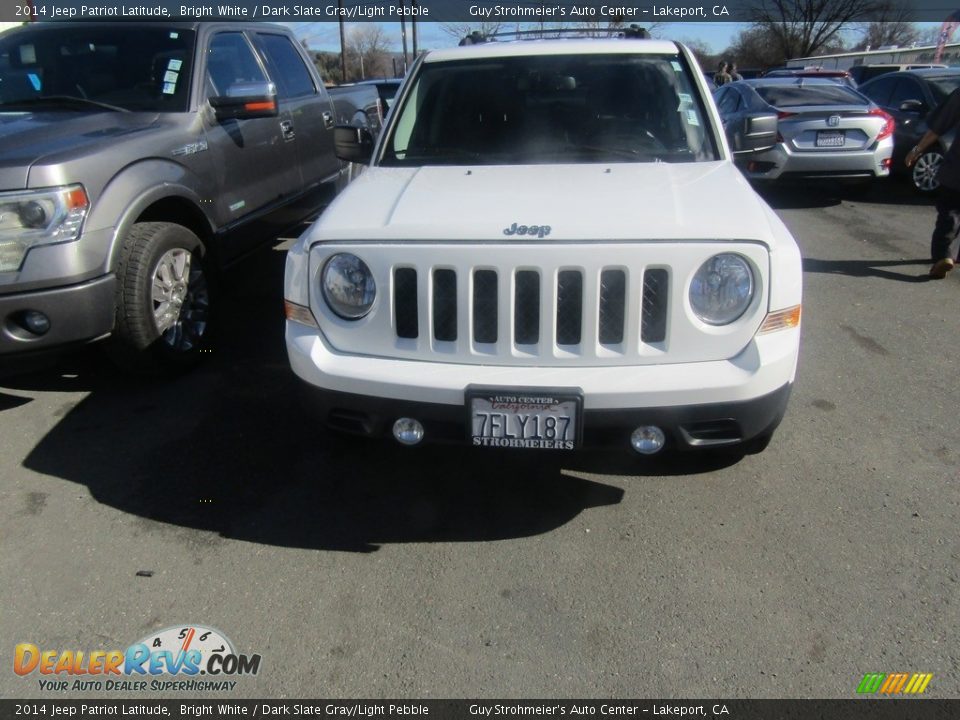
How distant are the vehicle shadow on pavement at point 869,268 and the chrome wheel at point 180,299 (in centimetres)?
503

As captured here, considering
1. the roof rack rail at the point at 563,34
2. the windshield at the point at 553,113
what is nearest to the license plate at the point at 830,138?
the roof rack rail at the point at 563,34

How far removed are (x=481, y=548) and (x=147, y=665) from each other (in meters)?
1.21

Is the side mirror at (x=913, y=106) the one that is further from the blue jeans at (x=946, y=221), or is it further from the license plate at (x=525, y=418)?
the license plate at (x=525, y=418)

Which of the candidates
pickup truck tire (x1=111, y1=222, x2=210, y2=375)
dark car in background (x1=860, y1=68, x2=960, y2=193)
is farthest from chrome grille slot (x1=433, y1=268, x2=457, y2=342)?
dark car in background (x1=860, y1=68, x2=960, y2=193)

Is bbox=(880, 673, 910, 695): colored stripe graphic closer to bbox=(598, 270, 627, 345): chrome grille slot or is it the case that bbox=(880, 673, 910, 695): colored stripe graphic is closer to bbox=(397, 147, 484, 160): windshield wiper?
bbox=(598, 270, 627, 345): chrome grille slot

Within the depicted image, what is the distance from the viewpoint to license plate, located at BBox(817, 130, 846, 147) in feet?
29.2

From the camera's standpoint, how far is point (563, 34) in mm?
4762

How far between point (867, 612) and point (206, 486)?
266 centimetres

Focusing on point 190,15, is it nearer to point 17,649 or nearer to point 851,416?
point 17,649

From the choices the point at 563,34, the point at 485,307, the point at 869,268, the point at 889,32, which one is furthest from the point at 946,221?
the point at 889,32

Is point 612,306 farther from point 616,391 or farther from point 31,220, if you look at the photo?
point 31,220

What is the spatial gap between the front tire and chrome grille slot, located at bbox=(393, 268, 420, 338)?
356 inches

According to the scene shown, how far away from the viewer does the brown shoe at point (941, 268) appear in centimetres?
607
